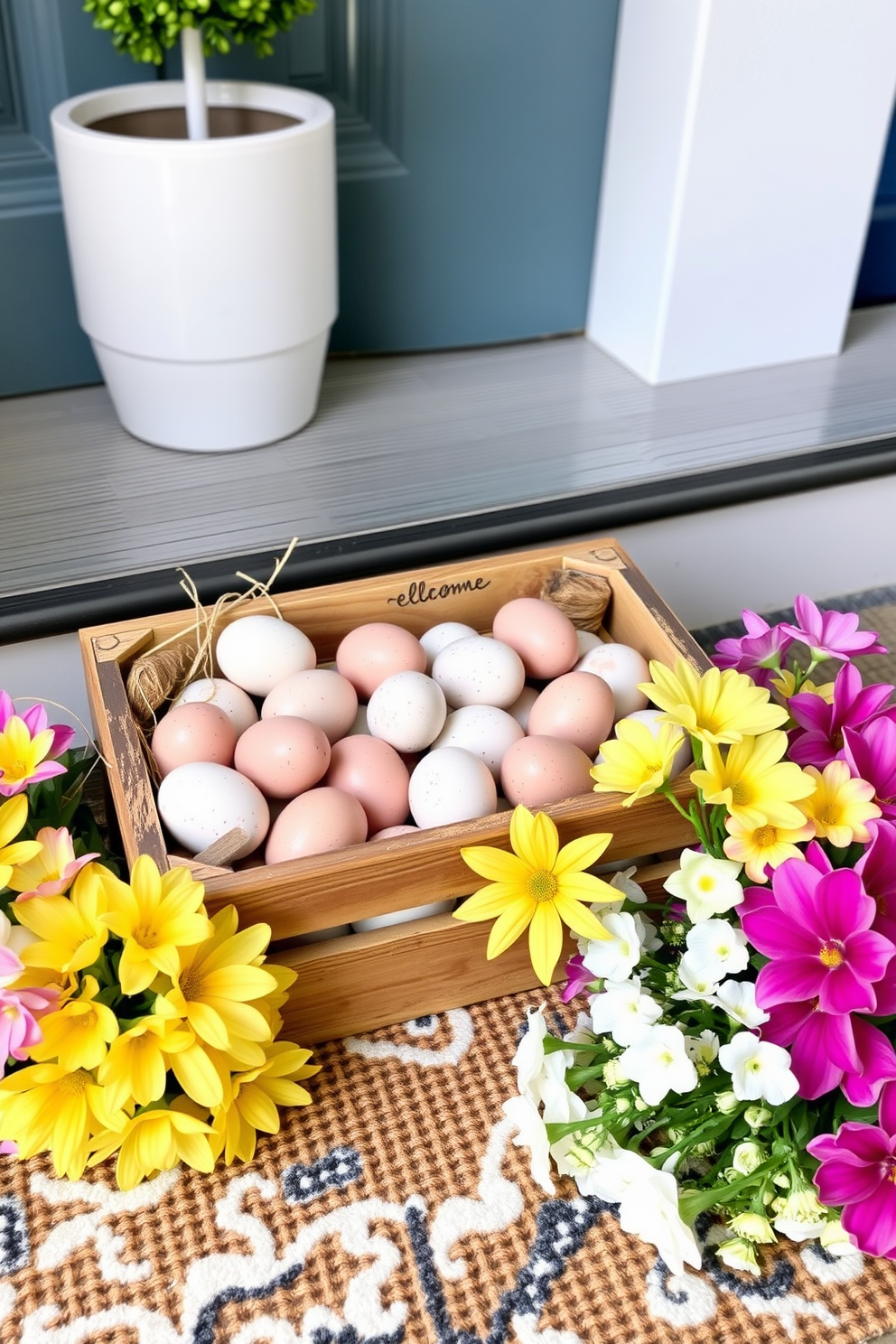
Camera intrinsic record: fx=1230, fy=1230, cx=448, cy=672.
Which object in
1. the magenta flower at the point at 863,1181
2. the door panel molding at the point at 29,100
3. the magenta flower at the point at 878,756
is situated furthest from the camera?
the door panel molding at the point at 29,100

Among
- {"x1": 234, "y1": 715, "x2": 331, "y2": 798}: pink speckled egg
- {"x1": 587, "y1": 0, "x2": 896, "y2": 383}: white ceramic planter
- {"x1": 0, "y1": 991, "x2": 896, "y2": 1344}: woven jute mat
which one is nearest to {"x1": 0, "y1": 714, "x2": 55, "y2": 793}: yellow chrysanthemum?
{"x1": 234, "y1": 715, "x2": 331, "y2": 798}: pink speckled egg

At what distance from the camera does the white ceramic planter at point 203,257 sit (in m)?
0.95

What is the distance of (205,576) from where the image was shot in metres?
0.97

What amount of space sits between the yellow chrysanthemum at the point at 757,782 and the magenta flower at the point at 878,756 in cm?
5

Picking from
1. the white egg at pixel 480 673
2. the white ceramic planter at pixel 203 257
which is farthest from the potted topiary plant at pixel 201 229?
the white egg at pixel 480 673

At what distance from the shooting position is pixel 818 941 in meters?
0.62

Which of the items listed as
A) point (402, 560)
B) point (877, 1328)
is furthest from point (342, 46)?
point (877, 1328)

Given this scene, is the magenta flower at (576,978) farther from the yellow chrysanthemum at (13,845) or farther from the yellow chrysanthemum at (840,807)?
the yellow chrysanthemum at (13,845)

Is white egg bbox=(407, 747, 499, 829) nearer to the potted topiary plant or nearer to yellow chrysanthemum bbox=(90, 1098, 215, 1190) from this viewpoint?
yellow chrysanthemum bbox=(90, 1098, 215, 1190)

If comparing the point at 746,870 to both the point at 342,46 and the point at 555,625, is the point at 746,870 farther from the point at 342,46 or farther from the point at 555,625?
the point at 342,46

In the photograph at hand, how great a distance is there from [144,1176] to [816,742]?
46 centimetres

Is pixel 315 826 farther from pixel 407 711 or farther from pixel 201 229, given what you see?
pixel 201 229

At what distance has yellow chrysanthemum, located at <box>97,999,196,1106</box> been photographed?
61 cm

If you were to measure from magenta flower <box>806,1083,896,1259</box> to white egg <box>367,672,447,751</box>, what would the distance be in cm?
33
